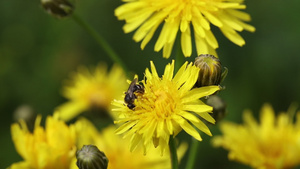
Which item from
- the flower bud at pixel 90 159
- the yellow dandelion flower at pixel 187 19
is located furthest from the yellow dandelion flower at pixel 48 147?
the yellow dandelion flower at pixel 187 19

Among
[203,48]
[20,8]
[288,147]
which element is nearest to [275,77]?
[288,147]

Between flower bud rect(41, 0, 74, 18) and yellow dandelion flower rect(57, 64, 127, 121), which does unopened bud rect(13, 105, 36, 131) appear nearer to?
flower bud rect(41, 0, 74, 18)

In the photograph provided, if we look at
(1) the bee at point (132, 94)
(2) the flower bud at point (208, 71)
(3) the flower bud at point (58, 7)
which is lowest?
(1) the bee at point (132, 94)

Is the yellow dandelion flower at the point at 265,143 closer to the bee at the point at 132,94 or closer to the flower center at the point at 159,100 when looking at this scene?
the flower center at the point at 159,100

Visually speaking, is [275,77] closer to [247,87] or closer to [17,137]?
[247,87]

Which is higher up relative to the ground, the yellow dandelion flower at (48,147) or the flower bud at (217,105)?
the flower bud at (217,105)

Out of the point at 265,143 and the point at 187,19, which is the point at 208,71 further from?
the point at 265,143
